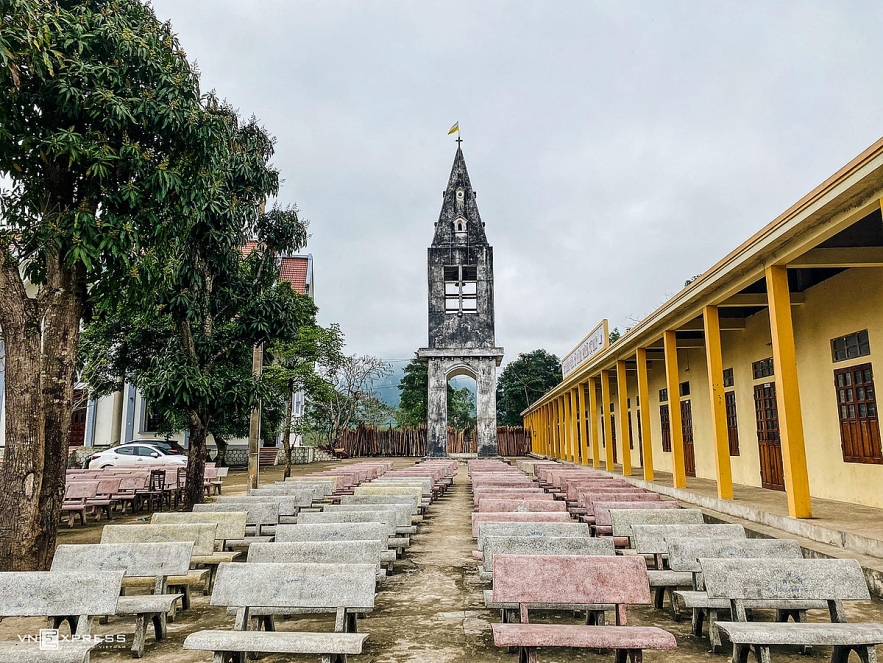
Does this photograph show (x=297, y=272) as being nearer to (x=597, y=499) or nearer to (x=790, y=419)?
(x=597, y=499)

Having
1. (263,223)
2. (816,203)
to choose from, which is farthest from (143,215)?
(816,203)

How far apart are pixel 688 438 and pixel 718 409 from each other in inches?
273

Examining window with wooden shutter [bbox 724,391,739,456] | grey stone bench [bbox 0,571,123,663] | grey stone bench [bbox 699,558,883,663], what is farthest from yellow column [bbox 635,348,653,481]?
grey stone bench [bbox 0,571,123,663]

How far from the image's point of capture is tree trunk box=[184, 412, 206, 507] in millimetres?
9984

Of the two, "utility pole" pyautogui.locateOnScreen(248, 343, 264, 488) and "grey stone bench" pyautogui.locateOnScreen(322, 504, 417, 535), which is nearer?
"grey stone bench" pyautogui.locateOnScreen(322, 504, 417, 535)

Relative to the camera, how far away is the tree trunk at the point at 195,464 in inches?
393

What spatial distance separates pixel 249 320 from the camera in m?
10.2

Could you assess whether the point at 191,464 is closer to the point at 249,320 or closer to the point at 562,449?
the point at 249,320

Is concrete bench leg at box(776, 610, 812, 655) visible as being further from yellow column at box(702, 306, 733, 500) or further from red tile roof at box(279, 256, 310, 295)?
red tile roof at box(279, 256, 310, 295)

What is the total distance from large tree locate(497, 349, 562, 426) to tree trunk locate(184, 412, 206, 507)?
39341 mm

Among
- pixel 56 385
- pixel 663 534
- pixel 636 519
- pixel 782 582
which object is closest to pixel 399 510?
pixel 636 519

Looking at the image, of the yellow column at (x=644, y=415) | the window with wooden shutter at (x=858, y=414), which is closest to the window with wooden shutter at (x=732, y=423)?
the yellow column at (x=644, y=415)

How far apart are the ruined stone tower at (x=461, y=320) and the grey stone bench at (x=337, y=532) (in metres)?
22.8

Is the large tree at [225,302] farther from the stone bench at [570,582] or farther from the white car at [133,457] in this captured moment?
the white car at [133,457]
